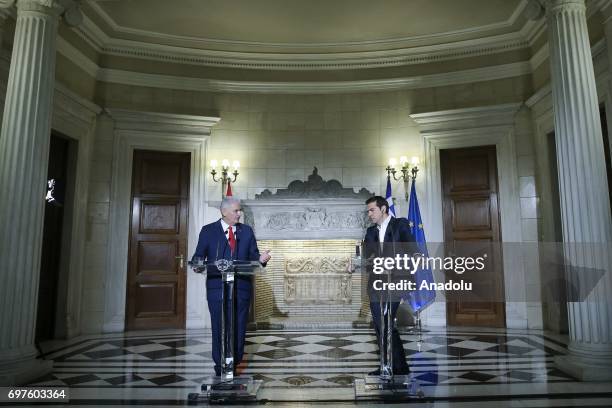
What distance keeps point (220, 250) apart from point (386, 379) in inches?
60.5

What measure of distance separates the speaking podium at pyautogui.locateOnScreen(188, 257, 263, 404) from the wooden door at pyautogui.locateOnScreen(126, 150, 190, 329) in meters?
3.83

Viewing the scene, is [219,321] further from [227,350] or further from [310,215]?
[310,215]

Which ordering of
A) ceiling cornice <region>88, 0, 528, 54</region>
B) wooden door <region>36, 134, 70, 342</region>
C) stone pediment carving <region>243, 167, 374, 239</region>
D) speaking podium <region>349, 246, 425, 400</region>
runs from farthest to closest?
stone pediment carving <region>243, 167, 374, 239</region> → ceiling cornice <region>88, 0, 528, 54</region> → wooden door <region>36, 134, 70, 342</region> → speaking podium <region>349, 246, 425, 400</region>

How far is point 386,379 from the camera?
3311 millimetres

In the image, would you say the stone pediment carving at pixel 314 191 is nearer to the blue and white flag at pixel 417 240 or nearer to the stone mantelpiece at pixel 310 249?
the stone mantelpiece at pixel 310 249

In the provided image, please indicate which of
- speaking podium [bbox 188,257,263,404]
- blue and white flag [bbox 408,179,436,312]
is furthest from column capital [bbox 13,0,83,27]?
blue and white flag [bbox 408,179,436,312]

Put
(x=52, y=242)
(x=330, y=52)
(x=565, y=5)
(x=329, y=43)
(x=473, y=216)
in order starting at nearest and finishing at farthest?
(x=565, y=5), (x=52, y=242), (x=473, y=216), (x=329, y=43), (x=330, y=52)

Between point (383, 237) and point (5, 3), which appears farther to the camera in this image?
point (5, 3)

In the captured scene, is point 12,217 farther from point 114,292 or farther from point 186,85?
point 186,85

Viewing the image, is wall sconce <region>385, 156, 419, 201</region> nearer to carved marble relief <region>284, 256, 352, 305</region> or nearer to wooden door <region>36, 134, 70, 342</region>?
carved marble relief <region>284, 256, 352, 305</region>

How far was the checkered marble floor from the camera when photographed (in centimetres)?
331

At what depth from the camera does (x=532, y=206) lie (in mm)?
6543

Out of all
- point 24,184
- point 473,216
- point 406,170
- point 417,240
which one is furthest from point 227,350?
point 473,216

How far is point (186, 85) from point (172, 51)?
57cm
